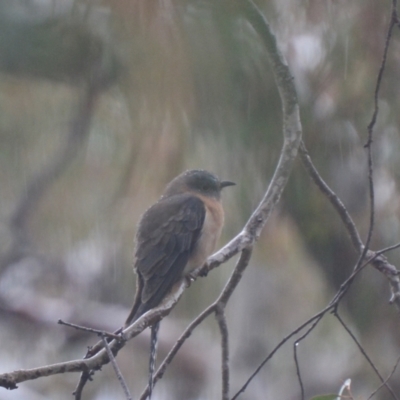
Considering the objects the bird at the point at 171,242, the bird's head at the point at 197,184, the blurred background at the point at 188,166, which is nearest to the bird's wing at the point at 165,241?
the bird at the point at 171,242

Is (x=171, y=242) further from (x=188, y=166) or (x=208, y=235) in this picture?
(x=188, y=166)

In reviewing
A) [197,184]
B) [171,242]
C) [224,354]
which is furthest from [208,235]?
[224,354]

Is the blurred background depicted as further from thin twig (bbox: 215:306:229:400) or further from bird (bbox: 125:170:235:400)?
thin twig (bbox: 215:306:229:400)

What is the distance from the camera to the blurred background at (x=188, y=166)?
2.48 meters

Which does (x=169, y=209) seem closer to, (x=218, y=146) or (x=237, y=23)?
(x=218, y=146)

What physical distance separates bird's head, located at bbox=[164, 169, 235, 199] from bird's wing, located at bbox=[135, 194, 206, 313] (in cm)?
15

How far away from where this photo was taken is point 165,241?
242 centimetres

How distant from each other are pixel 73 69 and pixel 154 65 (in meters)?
0.46

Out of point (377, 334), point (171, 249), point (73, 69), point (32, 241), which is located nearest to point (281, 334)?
point (377, 334)

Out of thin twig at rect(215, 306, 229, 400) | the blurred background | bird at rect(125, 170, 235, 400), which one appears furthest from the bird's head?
thin twig at rect(215, 306, 229, 400)

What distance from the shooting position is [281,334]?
13.0 ft

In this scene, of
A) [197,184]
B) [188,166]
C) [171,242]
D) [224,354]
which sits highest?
[188,166]

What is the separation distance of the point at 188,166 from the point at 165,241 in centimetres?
76

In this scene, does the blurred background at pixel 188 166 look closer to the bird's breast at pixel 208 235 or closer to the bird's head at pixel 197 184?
the bird's head at pixel 197 184
